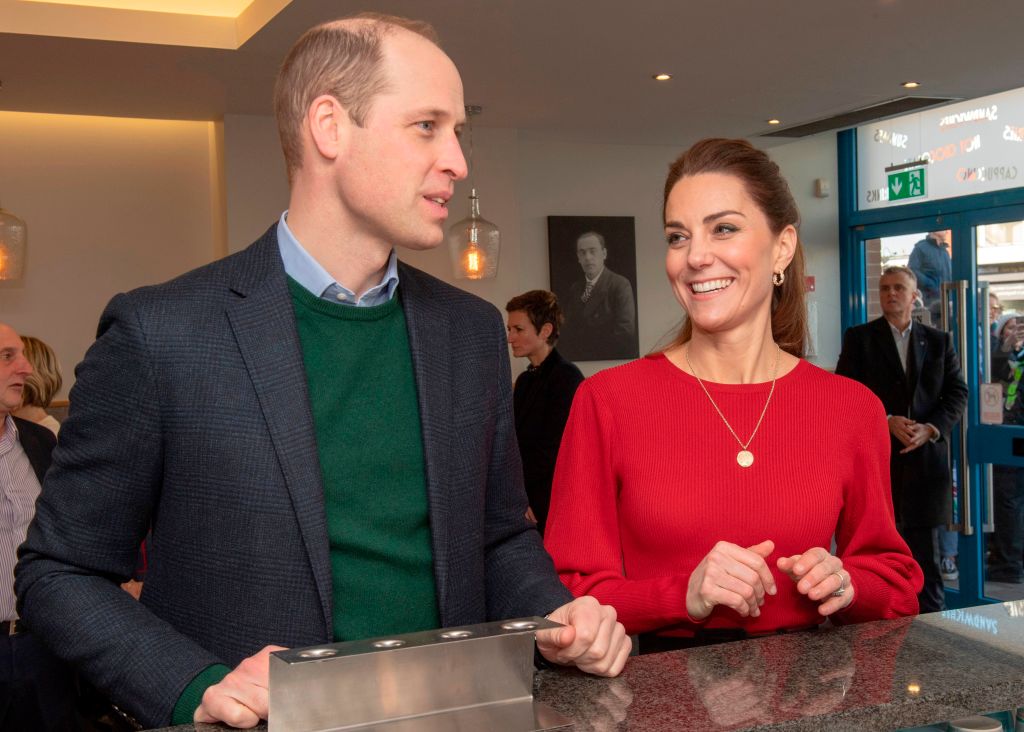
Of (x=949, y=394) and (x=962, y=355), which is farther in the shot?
(x=962, y=355)

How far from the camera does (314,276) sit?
1.47 m

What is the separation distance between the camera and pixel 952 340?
21.3 feet

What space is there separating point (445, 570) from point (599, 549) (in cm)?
54

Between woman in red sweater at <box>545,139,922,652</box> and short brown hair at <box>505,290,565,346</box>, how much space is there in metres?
3.46

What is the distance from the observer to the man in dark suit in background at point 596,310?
759 cm

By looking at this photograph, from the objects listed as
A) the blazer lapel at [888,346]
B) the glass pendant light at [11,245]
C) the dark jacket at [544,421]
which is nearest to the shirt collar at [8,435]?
the glass pendant light at [11,245]

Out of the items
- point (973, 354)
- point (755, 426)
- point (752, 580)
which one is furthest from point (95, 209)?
point (752, 580)

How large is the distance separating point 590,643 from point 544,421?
4.01 m

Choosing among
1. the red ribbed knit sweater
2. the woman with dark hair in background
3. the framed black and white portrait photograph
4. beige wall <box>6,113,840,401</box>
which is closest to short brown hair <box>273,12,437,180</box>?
the red ribbed knit sweater

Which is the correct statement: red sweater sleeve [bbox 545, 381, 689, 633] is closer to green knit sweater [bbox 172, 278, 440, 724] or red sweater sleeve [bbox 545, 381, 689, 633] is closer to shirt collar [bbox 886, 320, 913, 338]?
green knit sweater [bbox 172, 278, 440, 724]

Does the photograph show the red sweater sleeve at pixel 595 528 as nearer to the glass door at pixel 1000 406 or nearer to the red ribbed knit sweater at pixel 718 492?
the red ribbed knit sweater at pixel 718 492

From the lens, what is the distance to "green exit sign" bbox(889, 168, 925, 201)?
717 cm

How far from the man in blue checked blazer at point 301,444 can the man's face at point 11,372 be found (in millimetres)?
2647

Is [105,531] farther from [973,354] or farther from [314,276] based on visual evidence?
[973,354]
